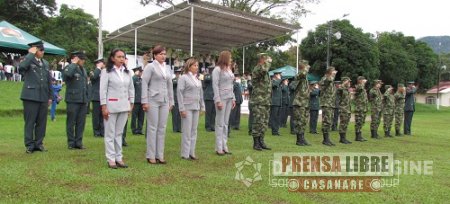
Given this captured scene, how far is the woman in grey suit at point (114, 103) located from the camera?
18.7 ft

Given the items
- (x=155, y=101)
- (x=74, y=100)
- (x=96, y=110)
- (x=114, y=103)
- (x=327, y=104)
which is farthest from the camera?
(x=327, y=104)

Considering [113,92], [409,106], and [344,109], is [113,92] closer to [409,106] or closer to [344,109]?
[344,109]

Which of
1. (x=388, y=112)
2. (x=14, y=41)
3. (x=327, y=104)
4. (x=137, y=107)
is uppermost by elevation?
(x=14, y=41)

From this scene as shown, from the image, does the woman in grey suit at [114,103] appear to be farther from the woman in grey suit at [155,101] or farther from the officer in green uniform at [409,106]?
the officer in green uniform at [409,106]

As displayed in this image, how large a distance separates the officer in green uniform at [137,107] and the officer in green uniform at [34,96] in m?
3.18

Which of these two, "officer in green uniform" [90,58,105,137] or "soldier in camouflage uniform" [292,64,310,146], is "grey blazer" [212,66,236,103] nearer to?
"soldier in camouflage uniform" [292,64,310,146]

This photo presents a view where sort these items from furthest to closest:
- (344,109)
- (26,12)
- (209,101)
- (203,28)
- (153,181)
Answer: (26,12)
(203,28)
(209,101)
(344,109)
(153,181)

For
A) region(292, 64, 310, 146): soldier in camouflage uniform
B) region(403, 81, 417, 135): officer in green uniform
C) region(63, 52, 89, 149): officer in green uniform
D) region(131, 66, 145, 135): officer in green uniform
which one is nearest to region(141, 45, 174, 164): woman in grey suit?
region(63, 52, 89, 149): officer in green uniform

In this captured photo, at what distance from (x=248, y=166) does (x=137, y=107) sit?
480 cm

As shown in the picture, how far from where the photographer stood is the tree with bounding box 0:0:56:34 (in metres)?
37.9

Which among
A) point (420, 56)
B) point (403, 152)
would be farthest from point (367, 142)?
point (420, 56)

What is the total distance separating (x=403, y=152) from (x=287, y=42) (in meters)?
30.4

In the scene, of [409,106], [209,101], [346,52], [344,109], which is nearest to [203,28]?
[209,101]

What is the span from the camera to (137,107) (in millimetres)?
10180
